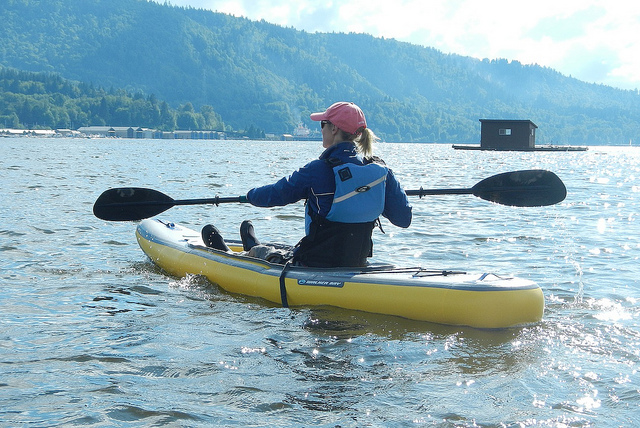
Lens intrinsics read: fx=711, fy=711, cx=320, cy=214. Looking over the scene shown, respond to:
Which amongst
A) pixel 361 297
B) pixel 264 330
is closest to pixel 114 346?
pixel 264 330

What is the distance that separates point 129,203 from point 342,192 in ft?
12.2

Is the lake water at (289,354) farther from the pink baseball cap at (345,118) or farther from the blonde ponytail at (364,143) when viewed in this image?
the pink baseball cap at (345,118)

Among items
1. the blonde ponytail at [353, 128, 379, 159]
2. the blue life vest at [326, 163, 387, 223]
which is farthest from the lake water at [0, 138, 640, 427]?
the blonde ponytail at [353, 128, 379, 159]

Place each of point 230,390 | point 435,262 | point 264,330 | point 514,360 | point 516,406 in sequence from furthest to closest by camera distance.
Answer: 1. point 435,262
2. point 264,330
3. point 514,360
4. point 230,390
5. point 516,406

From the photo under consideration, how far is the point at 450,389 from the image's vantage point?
4770 mm

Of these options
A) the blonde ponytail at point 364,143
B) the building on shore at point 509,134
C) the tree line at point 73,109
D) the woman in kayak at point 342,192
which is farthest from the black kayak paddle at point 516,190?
the tree line at point 73,109

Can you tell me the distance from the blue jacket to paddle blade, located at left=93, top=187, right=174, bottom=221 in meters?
2.73

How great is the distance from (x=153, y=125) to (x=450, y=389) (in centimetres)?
18275

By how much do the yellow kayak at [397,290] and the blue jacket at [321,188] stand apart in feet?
2.10

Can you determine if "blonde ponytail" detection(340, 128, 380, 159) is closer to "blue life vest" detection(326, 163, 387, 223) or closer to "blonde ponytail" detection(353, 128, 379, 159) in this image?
"blonde ponytail" detection(353, 128, 379, 159)

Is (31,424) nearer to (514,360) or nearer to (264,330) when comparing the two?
(264,330)

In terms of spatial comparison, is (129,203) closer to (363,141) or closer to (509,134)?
(363,141)

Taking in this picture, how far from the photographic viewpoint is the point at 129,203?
8.93m

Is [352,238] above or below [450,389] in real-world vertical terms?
above
